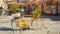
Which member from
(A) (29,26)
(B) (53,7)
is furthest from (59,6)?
(A) (29,26)

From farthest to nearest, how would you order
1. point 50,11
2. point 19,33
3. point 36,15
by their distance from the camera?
point 50,11 → point 36,15 → point 19,33

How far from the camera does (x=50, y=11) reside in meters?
23.5

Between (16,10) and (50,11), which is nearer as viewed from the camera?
(16,10)

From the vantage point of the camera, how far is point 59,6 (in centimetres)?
2381

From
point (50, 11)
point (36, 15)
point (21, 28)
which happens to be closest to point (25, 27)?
point (21, 28)

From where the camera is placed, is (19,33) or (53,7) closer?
(19,33)

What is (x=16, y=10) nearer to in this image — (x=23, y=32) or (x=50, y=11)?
(x=23, y=32)

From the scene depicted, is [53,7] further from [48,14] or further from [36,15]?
[36,15]

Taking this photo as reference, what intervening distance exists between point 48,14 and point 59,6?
5.03 ft

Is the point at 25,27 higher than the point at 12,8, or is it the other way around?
the point at 12,8

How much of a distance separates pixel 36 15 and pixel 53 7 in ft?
43.5

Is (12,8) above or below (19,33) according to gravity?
above

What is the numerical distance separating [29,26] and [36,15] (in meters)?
0.83

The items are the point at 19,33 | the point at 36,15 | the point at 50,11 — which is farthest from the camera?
the point at 50,11
